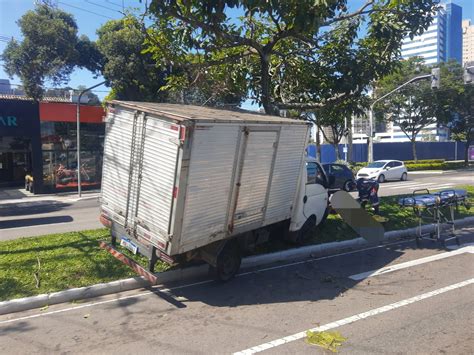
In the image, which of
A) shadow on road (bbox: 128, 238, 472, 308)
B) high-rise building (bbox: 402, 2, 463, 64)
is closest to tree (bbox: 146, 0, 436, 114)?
shadow on road (bbox: 128, 238, 472, 308)

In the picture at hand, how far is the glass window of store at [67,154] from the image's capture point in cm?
2334

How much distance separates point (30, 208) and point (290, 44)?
40.1 feet

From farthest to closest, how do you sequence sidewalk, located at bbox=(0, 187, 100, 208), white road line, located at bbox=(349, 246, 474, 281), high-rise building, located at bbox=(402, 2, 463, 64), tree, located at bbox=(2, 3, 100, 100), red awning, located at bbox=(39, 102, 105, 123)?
high-rise building, located at bbox=(402, 2, 463, 64) < tree, located at bbox=(2, 3, 100, 100) < red awning, located at bbox=(39, 102, 105, 123) < sidewalk, located at bbox=(0, 187, 100, 208) < white road line, located at bbox=(349, 246, 474, 281)

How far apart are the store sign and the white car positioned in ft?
64.7

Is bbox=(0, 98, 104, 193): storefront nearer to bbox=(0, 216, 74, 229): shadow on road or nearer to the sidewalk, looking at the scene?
the sidewalk

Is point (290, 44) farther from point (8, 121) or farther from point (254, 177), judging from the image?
point (8, 121)

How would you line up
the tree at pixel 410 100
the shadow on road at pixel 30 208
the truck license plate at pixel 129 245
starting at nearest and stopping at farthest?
the truck license plate at pixel 129 245 < the shadow on road at pixel 30 208 < the tree at pixel 410 100

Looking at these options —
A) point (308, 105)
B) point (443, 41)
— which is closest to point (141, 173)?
point (308, 105)

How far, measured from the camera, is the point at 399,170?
27.8m

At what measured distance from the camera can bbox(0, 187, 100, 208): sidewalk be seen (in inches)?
779

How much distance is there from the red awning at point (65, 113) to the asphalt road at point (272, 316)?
1944cm

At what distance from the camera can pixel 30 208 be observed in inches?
677

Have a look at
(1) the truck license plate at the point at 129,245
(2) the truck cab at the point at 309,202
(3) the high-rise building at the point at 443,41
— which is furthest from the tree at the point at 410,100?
(1) the truck license plate at the point at 129,245

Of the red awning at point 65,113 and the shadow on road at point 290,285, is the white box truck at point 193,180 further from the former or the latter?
the red awning at point 65,113
